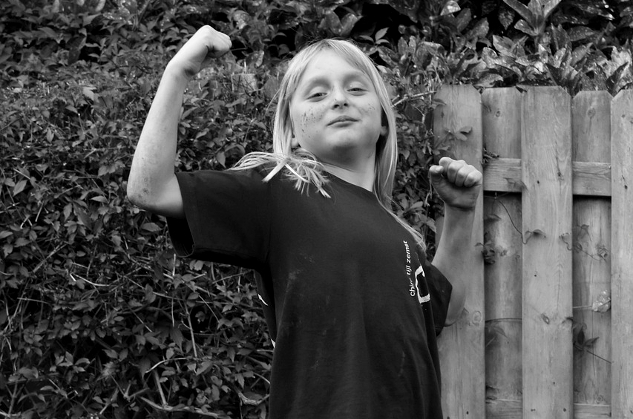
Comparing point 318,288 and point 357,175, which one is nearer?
point 318,288

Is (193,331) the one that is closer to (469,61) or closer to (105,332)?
(105,332)

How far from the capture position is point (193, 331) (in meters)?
3.44

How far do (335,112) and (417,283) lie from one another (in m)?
0.49

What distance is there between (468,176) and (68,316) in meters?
1.66

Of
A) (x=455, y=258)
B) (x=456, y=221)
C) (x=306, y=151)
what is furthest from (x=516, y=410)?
(x=306, y=151)

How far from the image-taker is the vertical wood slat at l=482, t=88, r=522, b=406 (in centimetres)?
381

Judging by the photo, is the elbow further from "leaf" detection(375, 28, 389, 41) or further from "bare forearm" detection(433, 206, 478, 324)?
"leaf" detection(375, 28, 389, 41)

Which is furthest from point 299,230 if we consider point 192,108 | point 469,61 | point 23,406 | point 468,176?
point 469,61

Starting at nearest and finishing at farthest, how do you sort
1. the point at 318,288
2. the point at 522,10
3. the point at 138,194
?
1. the point at 138,194
2. the point at 318,288
3. the point at 522,10

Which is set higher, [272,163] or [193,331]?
[272,163]

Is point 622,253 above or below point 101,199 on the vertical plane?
below

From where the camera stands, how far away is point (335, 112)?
229cm

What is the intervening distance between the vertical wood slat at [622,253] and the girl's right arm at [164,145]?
225 cm

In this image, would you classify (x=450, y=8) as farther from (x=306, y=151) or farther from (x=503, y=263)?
(x=306, y=151)
